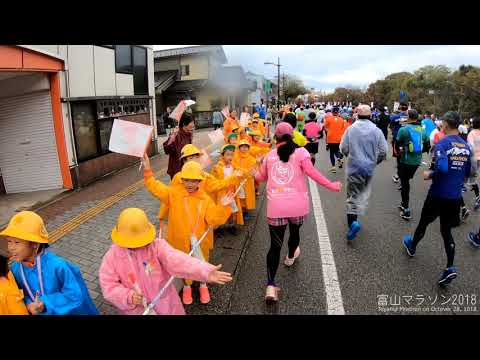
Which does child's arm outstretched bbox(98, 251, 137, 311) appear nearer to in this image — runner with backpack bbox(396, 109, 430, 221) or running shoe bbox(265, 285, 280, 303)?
running shoe bbox(265, 285, 280, 303)

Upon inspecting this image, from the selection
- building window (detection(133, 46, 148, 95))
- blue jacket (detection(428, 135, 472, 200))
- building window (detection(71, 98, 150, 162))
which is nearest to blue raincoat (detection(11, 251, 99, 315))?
blue jacket (detection(428, 135, 472, 200))

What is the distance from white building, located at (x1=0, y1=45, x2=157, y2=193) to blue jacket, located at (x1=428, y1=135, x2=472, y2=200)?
282 inches

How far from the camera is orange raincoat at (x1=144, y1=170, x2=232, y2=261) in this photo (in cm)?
329

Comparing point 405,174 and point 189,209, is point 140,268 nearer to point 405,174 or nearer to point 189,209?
point 189,209

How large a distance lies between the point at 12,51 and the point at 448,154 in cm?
725

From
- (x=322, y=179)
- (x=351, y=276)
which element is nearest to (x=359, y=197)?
(x=351, y=276)

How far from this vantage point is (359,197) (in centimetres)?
481

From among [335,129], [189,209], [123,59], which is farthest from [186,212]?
[123,59]

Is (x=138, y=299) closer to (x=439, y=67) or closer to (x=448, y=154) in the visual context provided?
(x=448, y=154)

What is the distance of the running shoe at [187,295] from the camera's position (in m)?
Result: 3.51

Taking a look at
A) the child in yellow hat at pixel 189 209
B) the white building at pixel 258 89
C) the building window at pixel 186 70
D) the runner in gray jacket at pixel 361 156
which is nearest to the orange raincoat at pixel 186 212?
the child in yellow hat at pixel 189 209

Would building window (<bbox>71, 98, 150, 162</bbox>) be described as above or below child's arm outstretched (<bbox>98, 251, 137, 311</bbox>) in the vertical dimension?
above

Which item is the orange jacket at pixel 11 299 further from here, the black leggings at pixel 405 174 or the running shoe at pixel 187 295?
the black leggings at pixel 405 174
